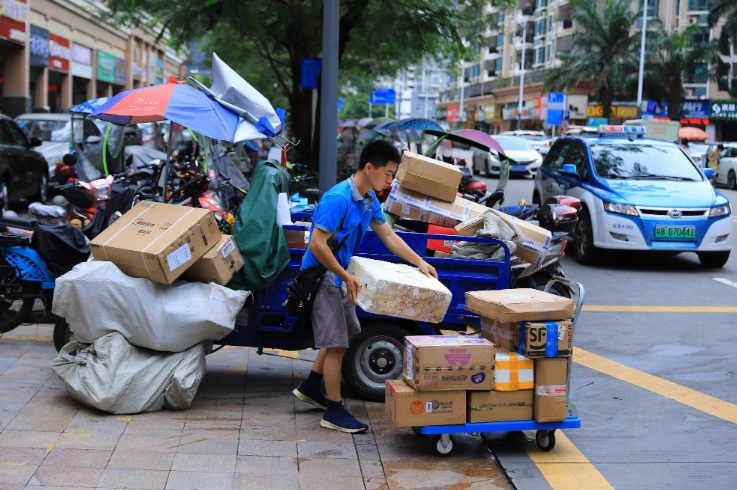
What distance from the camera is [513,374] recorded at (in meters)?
4.58

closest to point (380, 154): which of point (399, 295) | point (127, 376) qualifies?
point (399, 295)

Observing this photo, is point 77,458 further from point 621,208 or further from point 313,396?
point 621,208

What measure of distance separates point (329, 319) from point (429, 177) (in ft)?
6.65

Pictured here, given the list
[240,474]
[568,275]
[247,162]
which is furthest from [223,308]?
[247,162]

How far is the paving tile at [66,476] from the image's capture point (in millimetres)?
3955

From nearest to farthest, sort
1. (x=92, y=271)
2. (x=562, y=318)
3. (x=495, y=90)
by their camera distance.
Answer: (x=562, y=318), (x=92, y=271), (x=495, y=90)

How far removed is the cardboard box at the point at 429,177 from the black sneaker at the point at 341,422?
2.21 meters

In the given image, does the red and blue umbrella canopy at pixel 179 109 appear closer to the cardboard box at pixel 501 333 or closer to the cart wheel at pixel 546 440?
the cardboard box at pixel 501 333

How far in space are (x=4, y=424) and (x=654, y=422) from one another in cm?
408

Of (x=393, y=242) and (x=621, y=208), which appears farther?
(x=621, y=208)

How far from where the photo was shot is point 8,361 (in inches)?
235

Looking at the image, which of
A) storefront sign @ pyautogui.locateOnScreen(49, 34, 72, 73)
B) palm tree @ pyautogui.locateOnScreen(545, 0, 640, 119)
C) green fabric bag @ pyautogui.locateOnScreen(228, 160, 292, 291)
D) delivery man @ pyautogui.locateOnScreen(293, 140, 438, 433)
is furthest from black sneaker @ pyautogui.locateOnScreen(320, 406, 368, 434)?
palm tree @ pyautogui.locateOnScreen(545, 0, 640, 119)

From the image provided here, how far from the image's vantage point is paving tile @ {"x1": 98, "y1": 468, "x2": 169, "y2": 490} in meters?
3.98

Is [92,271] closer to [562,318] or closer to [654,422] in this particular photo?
[562,318]
